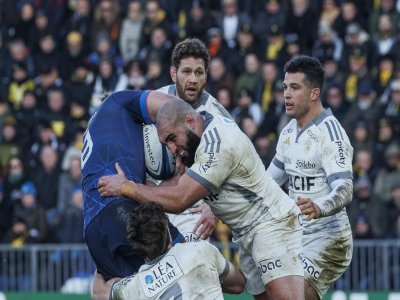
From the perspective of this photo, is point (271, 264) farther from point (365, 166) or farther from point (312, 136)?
point (365, 166)

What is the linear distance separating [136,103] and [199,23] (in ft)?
34.2

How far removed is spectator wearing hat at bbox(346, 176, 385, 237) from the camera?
703 inches

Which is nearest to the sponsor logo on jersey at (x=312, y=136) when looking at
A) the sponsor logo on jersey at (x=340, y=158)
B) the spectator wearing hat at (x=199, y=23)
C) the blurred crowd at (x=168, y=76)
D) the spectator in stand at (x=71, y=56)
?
the sponsor logo on jersey at (x=340, y=158)

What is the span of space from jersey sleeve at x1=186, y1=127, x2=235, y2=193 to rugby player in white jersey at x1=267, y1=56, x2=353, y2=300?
1.69 metres

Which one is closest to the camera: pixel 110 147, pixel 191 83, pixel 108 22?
pixel 110 147

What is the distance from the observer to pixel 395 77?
19.5 meters

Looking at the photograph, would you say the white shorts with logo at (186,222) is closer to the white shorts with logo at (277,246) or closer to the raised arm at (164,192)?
the white shorts with logo at (277,246)

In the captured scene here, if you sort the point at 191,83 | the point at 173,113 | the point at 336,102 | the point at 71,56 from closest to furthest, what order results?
the point at 173,113 < the point at 191,83 < the point at 336,102 < the point at 71,56

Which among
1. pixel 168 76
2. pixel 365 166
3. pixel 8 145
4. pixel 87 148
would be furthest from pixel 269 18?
pixel 87 148

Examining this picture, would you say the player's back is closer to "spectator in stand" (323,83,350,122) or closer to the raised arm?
the raised arm

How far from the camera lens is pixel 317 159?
11.9 meters

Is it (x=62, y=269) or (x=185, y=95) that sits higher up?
(x=185, y=95)

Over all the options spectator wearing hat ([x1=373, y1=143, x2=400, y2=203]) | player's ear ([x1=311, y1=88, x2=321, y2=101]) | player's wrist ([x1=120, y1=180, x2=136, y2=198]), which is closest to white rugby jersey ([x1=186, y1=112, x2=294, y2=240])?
player's wrist ([x1=120, y1=180, x2=136, y2=198])

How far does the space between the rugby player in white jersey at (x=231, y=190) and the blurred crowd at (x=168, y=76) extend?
22.1ft
